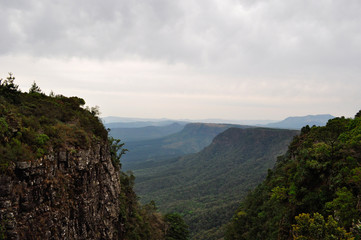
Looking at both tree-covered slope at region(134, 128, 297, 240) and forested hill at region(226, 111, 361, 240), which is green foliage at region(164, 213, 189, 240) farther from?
tree-covered slope at region(134, 128, 297, 240)

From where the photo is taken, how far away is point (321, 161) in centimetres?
2397

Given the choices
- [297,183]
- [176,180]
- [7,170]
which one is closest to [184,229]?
[297,183]

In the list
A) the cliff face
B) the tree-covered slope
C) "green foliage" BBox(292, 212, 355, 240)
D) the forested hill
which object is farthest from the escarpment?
the tree-covered slope

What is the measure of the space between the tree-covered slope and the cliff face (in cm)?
4856

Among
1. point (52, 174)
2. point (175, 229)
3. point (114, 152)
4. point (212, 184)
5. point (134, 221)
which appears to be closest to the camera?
point (52, 174)

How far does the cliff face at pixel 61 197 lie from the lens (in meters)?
15.3

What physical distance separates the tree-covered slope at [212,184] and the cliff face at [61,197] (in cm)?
4856

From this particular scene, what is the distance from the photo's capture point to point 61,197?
63.4ft

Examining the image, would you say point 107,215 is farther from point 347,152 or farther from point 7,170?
point 347,152

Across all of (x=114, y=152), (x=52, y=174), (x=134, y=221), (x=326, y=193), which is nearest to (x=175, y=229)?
(x=134, y=221)

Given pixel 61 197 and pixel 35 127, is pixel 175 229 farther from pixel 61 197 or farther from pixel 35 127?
pixel 35 127

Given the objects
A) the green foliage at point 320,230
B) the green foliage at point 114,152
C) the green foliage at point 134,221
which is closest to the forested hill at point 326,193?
the green foliage at point 320,230

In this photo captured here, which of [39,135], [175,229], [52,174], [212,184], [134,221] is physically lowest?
[212,184]

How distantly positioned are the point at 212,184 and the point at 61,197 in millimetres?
128330
